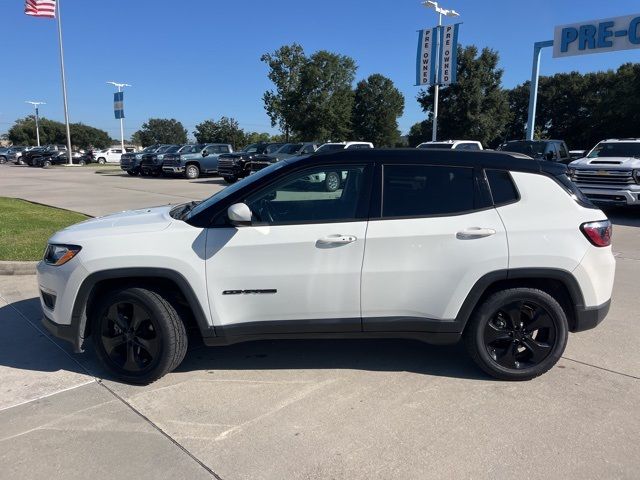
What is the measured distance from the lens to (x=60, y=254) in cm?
365

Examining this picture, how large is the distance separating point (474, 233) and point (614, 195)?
10184mm

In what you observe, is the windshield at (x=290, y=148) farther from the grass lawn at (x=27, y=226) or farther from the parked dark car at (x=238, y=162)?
the grass lawn at (x=27, y=226)

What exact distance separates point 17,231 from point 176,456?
7876 mm

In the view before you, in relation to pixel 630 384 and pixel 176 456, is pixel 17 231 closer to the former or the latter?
pixel 176 456

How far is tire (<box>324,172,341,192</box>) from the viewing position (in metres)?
3.76

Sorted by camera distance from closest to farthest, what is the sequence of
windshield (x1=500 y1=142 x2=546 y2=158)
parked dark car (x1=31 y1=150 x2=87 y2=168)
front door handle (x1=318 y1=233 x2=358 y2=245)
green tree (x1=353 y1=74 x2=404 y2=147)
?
front door handle (x1=318 y1=233 x2=358 y2=245) → windshield (x1=500 y1=142 x2=546 y2=158) → parked dark car (x1=31 y1=150 x2=87 y2=168) → green tree (x1=353 y1=74 x2=404 y2=147)

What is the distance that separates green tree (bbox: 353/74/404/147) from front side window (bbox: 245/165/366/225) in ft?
220

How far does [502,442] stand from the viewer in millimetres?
2953

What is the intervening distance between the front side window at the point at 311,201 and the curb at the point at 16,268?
469 cm

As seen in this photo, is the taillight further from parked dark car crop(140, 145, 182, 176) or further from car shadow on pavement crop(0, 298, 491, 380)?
parked dark car crop(140, 145, 182, 176)

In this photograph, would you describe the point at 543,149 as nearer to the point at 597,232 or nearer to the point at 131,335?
the point at 597,232

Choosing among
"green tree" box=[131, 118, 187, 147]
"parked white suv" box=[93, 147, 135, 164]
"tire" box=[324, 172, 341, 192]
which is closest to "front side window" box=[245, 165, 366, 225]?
"tire" box=[324, 172, 341, 192]

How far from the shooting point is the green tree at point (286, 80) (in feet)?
123

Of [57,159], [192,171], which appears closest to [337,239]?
[192,171]
